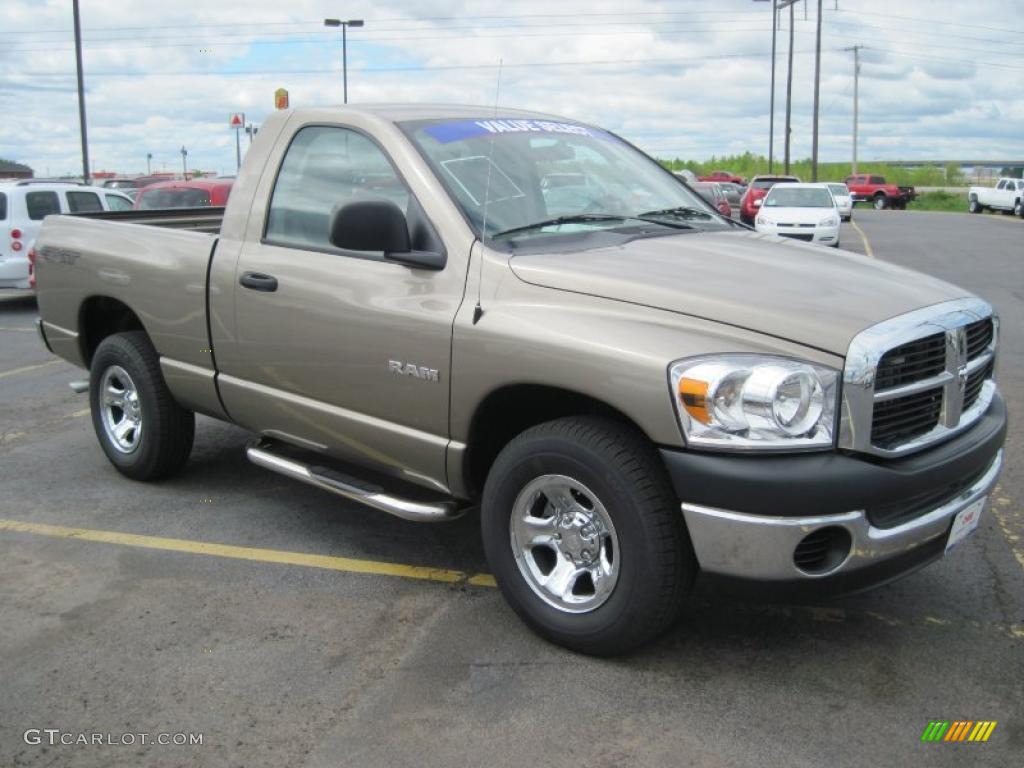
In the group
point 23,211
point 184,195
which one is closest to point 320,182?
point 23,211

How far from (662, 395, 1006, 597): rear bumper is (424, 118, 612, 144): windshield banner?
1.79 metres

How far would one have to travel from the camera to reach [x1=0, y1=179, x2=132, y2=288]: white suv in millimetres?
13664

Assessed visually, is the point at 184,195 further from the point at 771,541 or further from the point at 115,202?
the point at 771,541

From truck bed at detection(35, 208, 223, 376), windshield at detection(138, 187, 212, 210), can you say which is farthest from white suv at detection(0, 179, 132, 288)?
truck bed at detection(35, 208, 223, 376)

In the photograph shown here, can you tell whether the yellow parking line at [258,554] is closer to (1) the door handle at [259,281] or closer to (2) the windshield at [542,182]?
(1) the door handle at [259,281]

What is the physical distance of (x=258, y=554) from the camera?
15.4 feet

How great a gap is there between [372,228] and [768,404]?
5.10 ft

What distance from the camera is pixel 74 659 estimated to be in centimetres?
367

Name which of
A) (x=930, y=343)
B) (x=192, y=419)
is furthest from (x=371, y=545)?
(x=930, y=343)

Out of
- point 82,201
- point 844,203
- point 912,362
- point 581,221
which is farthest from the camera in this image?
point 844,203

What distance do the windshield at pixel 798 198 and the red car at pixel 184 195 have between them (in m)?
12.5

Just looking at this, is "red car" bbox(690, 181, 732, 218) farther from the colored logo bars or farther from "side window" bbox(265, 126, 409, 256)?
the colored logo bars

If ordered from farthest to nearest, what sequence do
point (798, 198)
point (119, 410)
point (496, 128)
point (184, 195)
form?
point (798, 198), point (184, 195), point (119, 410), point (496, 128)

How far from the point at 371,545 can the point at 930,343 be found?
259cm
